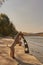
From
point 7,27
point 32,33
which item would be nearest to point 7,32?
point 7,27

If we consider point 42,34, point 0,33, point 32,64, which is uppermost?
point 0,33

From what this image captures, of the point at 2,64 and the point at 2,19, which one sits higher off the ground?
the point at 2,19

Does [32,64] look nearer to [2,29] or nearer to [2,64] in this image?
[2,64]

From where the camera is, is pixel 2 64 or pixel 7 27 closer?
pixel 2 64

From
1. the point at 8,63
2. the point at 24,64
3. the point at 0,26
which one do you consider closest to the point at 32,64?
the point at 24,64

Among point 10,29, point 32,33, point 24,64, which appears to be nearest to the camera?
point 24,64

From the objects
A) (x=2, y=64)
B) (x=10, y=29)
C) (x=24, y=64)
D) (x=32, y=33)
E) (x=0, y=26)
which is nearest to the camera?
(x=2, y=64)

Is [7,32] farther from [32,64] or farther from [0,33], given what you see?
[32,64]

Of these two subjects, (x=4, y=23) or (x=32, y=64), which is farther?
(x=4, y=23)

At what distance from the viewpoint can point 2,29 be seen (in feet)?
190

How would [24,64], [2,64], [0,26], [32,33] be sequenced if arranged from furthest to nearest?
[0,26], [32,33], [24,64], [2,64]

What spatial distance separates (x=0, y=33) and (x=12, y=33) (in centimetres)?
541

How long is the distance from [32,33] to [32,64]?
6.09 feet

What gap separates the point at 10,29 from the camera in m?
61.9
